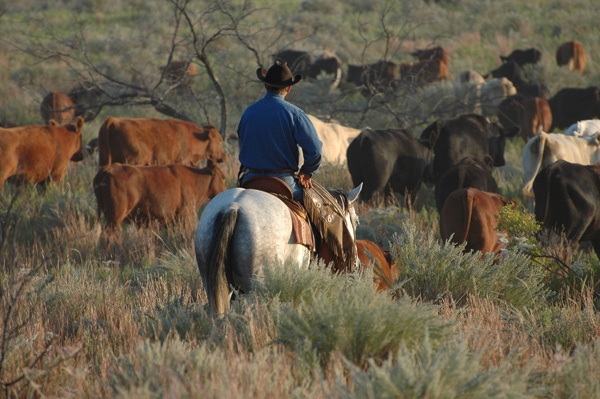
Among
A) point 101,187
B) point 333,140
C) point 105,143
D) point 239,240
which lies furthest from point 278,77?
point 333,140

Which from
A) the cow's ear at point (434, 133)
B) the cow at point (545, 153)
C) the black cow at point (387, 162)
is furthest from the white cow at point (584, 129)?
the black cow at point (387, 162)

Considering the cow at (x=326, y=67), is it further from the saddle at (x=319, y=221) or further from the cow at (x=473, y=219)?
the saddle at (x=319, y=221)

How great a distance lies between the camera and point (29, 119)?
2322 centimetres

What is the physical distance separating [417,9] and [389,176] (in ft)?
111

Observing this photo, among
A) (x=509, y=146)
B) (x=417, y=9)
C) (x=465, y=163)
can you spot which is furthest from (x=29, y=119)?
(x=417, y=9)

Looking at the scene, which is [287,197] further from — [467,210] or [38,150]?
[38,150]

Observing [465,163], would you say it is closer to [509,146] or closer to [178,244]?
[178,244]

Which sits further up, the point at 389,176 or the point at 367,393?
the point at 367,393

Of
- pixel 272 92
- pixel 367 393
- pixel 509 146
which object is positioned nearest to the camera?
pixel 367 393

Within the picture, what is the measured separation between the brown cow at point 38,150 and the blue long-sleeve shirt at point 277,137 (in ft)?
21.6

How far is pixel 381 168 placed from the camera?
44.8 ft

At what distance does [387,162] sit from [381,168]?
0.15m

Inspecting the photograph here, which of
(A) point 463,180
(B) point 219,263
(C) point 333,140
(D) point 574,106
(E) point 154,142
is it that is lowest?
(D) point 574,106

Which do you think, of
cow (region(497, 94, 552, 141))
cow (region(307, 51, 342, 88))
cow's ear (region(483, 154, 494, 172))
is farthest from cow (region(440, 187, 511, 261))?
cow (region(307, 51, 342, 88))
